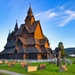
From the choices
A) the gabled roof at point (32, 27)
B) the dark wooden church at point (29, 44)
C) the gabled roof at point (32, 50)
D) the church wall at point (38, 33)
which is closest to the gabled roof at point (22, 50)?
the dark wooden church at point (29, 44)

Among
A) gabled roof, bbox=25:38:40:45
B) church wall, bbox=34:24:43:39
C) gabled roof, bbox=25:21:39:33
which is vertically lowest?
gabled roof, bbox=25:38:40:45

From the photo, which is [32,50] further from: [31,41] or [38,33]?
[38,33]

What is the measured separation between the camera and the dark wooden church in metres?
61.6

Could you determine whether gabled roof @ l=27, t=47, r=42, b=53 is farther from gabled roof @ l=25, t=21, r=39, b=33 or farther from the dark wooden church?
gabled roof @ l=25, t=21, r=39, b=33

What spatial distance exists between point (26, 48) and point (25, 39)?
5380 millimetres

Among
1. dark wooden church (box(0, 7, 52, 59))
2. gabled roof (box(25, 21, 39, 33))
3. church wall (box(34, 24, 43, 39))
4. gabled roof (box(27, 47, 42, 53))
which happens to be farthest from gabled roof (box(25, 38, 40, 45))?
gabled roof (box(25, 21, 39, 33))

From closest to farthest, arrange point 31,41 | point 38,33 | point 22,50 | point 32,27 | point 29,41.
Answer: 1. point 22,50
2. point 31,41
3. point 29,41
4. point 32,27
5. point 38,33

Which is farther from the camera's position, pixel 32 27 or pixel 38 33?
pixel 38 33

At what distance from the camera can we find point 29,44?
6462 cm

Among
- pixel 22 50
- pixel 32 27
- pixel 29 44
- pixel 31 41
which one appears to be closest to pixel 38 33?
pixel 32 27

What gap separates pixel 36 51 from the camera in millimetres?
60844

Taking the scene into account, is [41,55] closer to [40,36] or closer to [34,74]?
[40,36]

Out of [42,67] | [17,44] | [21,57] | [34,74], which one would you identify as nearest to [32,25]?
[17,44]

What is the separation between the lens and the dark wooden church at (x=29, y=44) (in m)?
61.6
